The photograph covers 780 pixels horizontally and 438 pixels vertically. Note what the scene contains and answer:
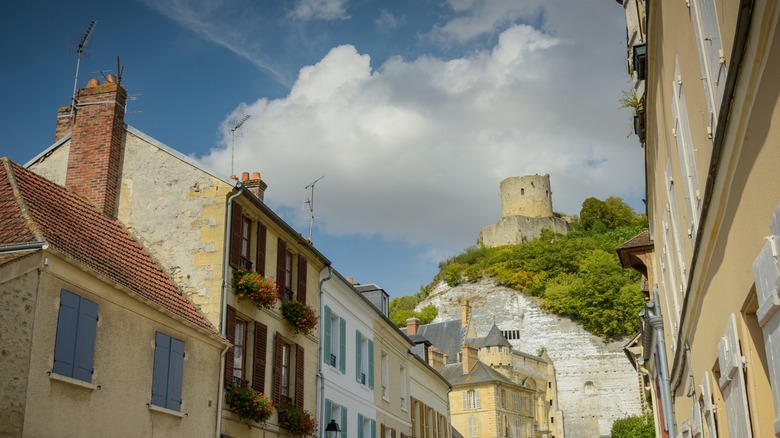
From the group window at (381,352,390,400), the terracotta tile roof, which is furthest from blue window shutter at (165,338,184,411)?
window at (381,352,390,400)

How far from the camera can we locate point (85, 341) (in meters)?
11.2

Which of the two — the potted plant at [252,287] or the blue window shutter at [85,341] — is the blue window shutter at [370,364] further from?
the blue window shutter at [85,341]

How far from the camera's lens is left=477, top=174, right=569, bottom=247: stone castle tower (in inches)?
4163

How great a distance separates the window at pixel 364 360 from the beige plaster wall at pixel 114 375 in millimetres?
8778

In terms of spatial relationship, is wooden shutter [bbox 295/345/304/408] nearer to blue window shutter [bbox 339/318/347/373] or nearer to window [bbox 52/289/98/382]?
blue window shutter [bbox 339/318/347/373]

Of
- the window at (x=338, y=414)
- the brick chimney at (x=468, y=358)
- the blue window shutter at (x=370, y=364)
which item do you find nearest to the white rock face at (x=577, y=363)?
the brick chimney at (x=468, y=358)

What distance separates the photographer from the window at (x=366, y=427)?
2294 cm

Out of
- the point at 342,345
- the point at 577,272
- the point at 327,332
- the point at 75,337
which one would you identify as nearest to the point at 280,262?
the point at 327,332

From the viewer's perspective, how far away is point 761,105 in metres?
4.41

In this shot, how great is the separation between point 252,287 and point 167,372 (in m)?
3.21

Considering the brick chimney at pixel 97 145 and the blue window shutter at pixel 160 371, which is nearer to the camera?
the blue window shutter at pixel 160 371

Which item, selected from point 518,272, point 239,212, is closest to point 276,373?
point 239,212

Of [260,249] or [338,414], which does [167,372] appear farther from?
[338,414]

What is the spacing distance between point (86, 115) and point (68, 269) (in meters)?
6.56
